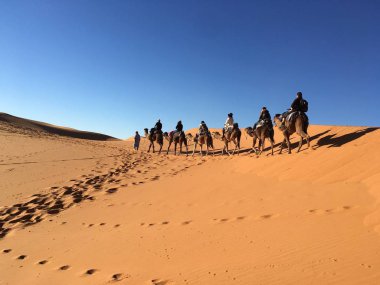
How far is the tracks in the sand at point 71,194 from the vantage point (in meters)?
8.22

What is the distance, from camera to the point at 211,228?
5.72 metres

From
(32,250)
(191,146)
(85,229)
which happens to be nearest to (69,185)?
(85,229)

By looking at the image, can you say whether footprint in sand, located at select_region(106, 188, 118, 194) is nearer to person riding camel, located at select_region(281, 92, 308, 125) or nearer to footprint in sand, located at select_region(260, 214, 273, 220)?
footprint in sand, located at select_region(260, 214, 273, 220)

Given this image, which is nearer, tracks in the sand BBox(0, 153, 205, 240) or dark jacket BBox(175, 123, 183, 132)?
tracks in the sand BBox(0, 153, 205, 240)

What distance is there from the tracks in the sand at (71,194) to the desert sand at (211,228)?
5 centimetres

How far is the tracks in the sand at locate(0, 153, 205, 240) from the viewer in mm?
8219

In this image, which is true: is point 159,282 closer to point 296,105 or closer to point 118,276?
point 118,276

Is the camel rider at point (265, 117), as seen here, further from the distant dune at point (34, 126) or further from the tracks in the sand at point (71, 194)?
the distant dune at point (34, 126)

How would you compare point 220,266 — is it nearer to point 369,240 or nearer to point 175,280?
point 175,280

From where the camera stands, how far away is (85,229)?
706 centimetres

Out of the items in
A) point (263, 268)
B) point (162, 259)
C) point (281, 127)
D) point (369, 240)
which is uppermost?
point (281, 127)

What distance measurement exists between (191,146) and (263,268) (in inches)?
1121

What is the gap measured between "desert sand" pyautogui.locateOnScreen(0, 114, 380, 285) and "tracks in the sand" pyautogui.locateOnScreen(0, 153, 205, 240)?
54 millimetres

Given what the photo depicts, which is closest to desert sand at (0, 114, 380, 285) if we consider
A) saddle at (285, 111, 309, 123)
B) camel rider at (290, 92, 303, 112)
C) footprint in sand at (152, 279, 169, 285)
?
footprint in sand at (152, 279, 169, 285)
